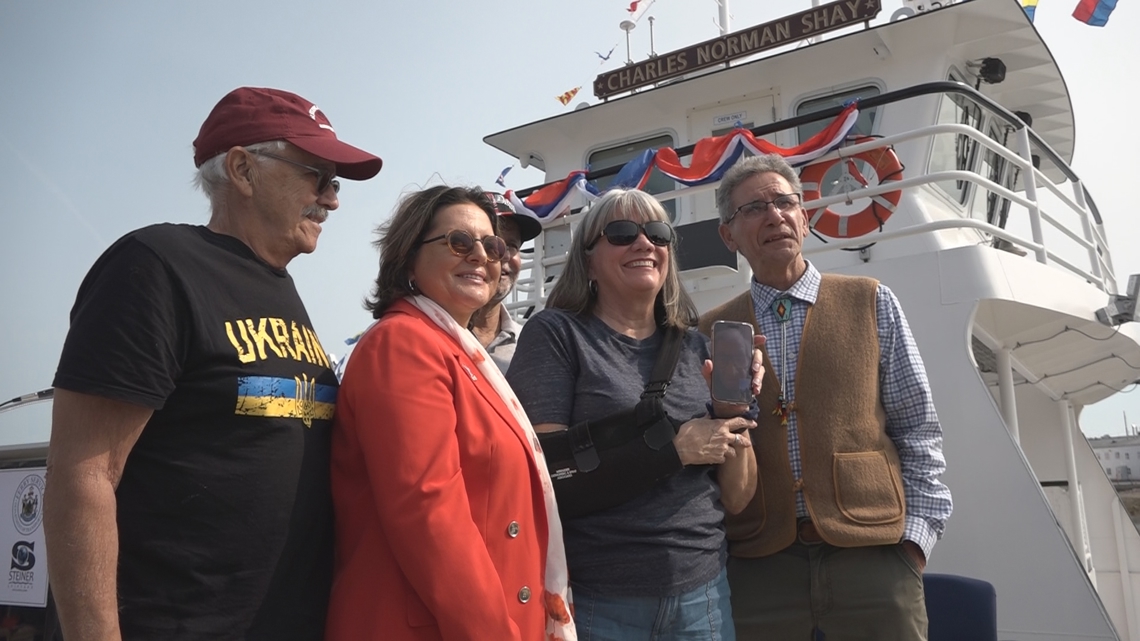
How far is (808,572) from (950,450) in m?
2.09

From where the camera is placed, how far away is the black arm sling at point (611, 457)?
1882mm

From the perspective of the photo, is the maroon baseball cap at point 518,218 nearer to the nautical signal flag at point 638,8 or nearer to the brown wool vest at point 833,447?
the brown wool vest at point 833,447

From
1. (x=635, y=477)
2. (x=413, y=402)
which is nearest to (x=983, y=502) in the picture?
(x=635, y=477)

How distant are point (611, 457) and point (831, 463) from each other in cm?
69

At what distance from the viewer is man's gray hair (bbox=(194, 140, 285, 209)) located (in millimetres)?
1695

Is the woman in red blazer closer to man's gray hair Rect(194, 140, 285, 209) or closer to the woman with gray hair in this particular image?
the woman with gray hair

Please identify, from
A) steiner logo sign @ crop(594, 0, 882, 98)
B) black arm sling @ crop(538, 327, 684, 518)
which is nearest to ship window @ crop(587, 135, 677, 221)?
steiner logo sign @ crop(594, 0, 882, 98)

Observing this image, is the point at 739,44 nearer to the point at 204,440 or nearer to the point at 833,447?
the point at 833,447

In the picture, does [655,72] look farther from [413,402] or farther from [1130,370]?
[413,402]

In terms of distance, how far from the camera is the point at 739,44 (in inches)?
297

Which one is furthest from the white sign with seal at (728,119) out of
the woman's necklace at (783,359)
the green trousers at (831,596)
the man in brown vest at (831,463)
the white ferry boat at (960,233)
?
the green trousers at (831,596)

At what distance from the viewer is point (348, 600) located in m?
1.56

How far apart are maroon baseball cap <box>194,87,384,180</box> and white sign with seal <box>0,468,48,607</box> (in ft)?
6.77

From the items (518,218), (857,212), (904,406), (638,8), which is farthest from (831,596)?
(638,8)
